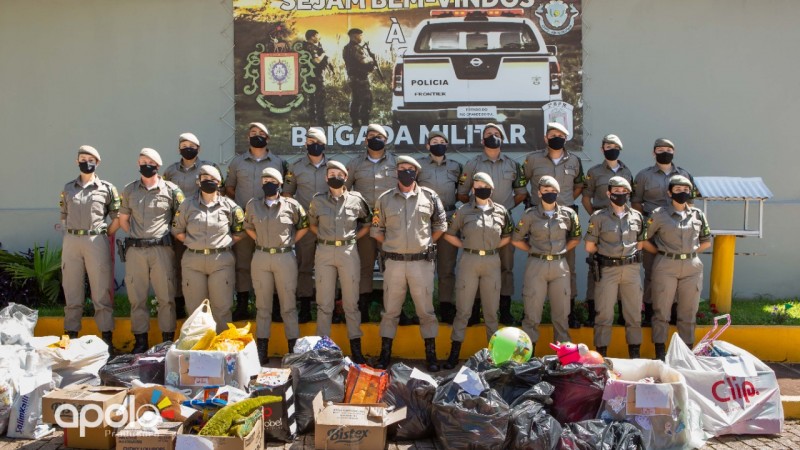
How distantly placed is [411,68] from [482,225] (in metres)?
2.98

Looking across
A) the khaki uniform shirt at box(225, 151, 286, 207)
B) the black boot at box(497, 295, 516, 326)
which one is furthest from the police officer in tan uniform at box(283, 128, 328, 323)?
the black boot at box(497, 295, 516, 326)

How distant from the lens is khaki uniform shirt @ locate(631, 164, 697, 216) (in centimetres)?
768

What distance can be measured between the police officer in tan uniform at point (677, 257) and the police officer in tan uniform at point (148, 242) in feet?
15.8

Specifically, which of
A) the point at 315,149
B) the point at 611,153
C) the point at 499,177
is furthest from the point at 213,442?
the point at 611,153

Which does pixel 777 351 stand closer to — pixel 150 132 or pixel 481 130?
pixel 481 130

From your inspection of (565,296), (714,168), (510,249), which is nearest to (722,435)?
(565,296)

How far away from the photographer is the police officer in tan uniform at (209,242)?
7059 millimetres

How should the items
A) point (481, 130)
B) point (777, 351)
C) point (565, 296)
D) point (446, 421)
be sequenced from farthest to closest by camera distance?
point (481, 130), point (777, 351), point (565, 296), point (446, 421)

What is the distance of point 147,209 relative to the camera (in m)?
7.21

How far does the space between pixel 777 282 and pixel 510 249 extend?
414 cm

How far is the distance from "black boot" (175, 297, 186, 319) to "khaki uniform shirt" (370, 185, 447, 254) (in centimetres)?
237

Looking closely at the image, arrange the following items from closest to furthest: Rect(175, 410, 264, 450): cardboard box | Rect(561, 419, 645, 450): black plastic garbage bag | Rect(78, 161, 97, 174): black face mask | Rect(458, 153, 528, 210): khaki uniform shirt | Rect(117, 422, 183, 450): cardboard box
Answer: Rect(175, 410, 264, 450): cardboard box → Rect(117, 422, 183, 450): cardboard box → Rect(561, 419, 645, 450): black plastic garbage bag → Rect(78, 161, 97, 174): black face mask → Rect(458, 153, 528, 210): khaki uniform shirt

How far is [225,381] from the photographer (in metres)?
5.79

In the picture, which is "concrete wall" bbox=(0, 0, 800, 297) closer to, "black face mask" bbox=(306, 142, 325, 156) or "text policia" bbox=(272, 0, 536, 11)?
"text policia" bbox=(272, 0, 536, 11)
